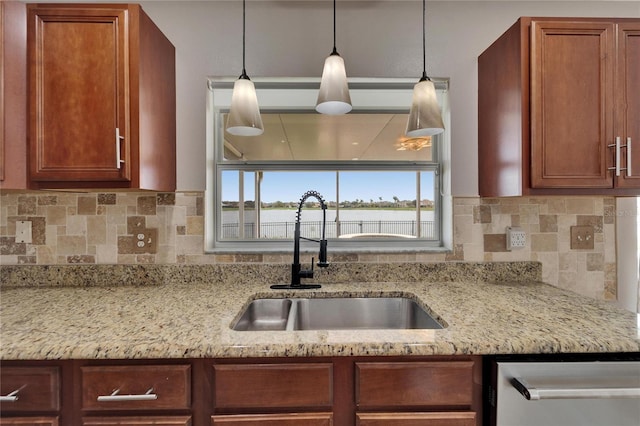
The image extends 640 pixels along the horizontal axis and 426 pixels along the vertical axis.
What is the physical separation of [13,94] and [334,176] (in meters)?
1.47

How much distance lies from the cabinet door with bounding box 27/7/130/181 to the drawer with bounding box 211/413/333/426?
3.38 ft

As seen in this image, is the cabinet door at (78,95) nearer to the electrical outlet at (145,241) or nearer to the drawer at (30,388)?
the electrical outlet at (145,241)

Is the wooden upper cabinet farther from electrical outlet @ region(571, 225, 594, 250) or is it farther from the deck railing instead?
electrical outlet @ region(571, 225, 594, 250)

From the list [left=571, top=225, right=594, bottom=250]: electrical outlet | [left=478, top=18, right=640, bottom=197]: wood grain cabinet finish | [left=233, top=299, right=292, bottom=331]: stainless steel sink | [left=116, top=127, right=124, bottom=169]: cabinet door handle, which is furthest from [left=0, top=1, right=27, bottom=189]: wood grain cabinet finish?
[left=571, top=225, right=594, bottom=250]: electrical outlet

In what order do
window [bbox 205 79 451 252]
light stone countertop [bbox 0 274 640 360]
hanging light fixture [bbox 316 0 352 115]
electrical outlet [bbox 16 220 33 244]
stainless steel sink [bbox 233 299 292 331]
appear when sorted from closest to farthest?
light stone countertop [bbox 0 274 640 360] < hanging light fixture [bbox 316 0 352 115] < stainless steel sink [bbox 233 299 292 331] < electrical outlet [bbox 16 220 33 244] < window [bbox 205 79 451 252]

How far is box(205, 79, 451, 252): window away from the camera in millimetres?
1846

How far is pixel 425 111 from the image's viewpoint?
52.7 inches

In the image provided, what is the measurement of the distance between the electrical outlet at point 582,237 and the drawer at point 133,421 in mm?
1994

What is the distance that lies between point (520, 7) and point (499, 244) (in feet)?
4.24

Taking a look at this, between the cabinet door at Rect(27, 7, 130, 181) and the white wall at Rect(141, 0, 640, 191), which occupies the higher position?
the white wall at Rect(141, 0, 640, 191)

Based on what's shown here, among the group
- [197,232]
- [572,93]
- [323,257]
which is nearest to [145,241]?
[197,232]

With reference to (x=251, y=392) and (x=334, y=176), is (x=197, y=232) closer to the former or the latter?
(x=334, y=176)

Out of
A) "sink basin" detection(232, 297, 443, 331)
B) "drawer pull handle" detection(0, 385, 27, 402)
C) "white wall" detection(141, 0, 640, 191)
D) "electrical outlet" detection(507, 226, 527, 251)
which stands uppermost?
"white wall" detection(141, 0, 640, 191)

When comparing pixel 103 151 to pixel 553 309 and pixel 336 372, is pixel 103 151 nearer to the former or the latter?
pixel 336 372
